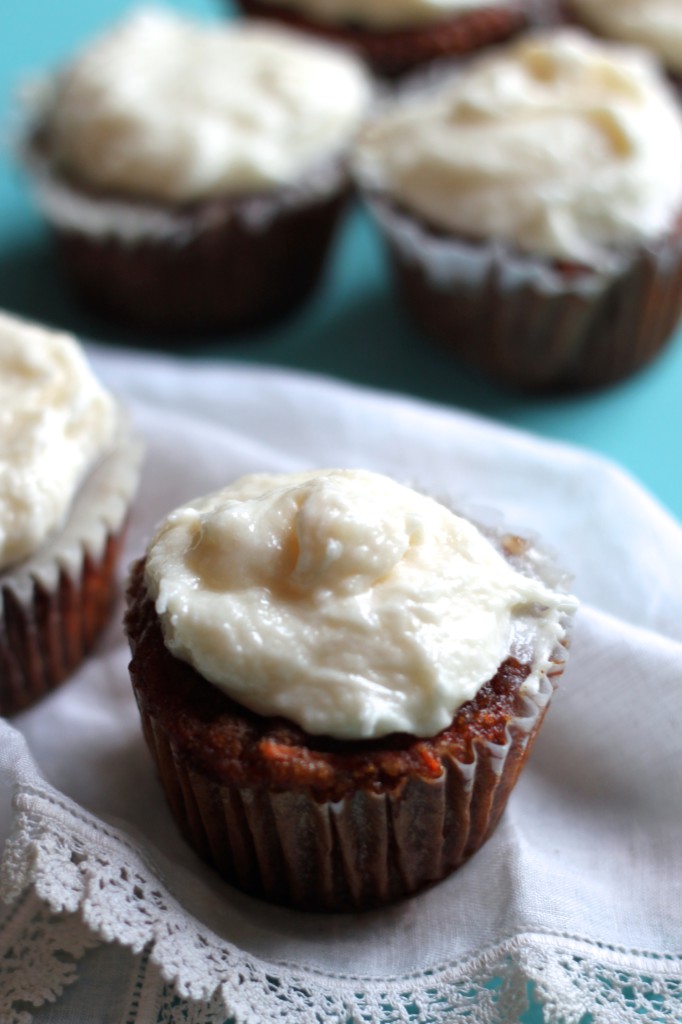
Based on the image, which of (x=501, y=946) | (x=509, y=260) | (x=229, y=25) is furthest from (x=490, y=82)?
(x=501, y=946)

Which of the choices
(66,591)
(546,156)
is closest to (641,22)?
(546,156)

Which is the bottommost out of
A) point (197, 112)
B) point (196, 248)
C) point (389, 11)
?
point (196, 248)

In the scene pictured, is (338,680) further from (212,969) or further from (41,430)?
(41,430)

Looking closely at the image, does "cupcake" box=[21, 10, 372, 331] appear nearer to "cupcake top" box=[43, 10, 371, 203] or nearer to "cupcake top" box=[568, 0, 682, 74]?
"cupcake top" box=[43, 10, 371, 203]

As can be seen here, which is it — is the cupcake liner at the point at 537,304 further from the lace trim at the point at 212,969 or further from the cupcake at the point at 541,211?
Result: the lace trim at the point at 212,969

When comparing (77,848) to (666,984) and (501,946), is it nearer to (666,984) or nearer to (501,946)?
(501,946)

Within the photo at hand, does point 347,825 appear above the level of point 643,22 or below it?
below

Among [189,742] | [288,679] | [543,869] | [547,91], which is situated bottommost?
[543,869]

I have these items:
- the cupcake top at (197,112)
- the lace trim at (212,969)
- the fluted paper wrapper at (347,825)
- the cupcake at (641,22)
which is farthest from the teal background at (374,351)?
the lace trim at (212,969)
